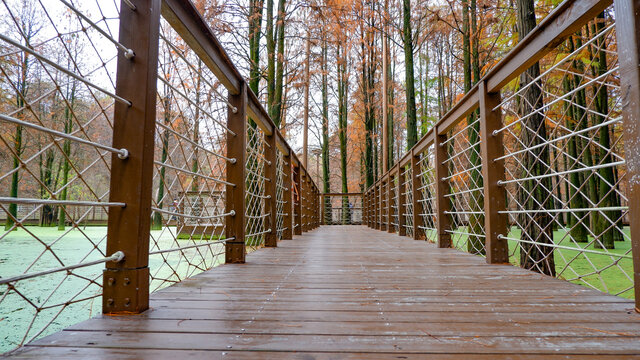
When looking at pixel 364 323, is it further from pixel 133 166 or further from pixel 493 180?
pixel 493 180

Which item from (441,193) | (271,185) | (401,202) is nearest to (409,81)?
(401,202)

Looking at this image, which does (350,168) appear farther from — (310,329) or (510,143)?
(310,329)

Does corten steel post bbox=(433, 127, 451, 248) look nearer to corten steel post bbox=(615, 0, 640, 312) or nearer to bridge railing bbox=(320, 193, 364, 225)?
corten steel post bbox=(615, 0, 640, 312)

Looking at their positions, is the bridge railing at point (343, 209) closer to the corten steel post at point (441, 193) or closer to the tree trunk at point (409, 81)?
the tree trunk at point (409, 81)

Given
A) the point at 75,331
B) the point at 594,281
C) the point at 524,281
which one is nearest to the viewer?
the point at 75,331

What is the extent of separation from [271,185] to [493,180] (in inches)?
72.5

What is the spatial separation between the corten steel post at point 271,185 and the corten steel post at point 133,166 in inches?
78.8

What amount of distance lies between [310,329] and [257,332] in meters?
0.14

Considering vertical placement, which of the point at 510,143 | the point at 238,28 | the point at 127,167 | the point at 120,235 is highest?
the point at 238,28

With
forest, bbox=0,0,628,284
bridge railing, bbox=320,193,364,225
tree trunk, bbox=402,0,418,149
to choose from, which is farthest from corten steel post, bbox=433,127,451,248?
bridge railing, bbox=320,193,364,225

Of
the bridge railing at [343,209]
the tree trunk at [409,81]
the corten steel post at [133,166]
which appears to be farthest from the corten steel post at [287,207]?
the bridge railing at [343,209]

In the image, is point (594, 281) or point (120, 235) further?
point (594, 281)

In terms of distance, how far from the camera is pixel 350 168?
2138 centimetres

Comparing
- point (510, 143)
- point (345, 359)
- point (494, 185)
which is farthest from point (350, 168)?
point (345, 359)
